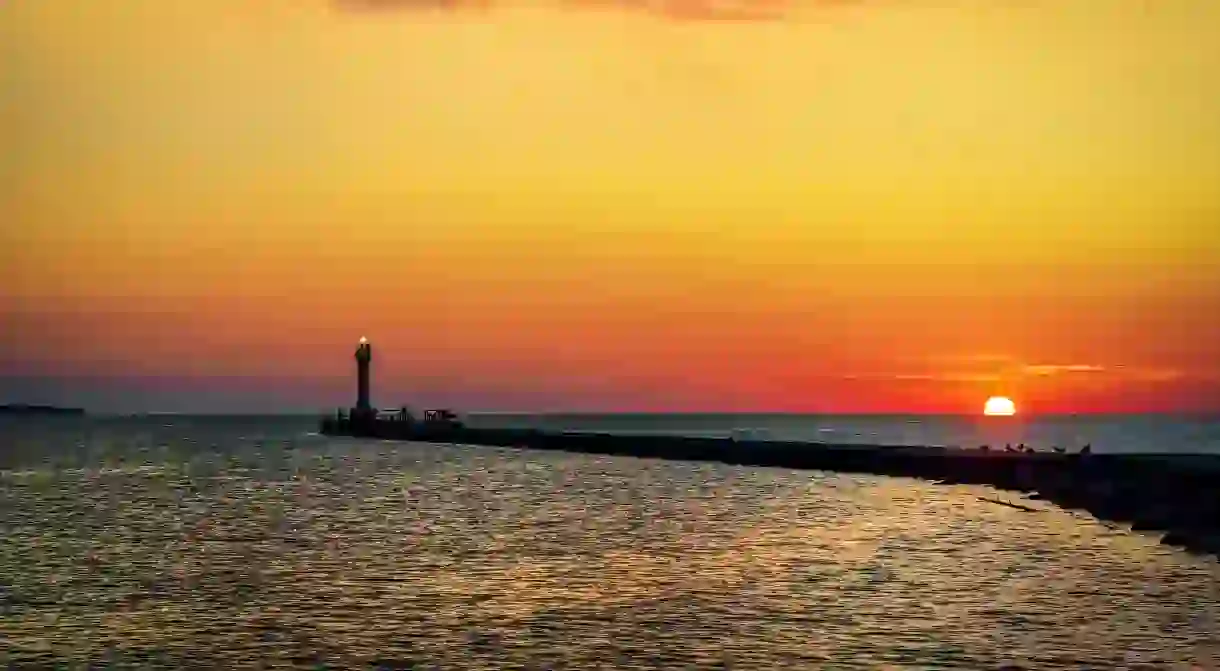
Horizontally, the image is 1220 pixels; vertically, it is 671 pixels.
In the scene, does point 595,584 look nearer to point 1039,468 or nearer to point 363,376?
point 1039,468

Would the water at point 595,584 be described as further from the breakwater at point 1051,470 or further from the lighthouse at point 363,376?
the lighthouse at point 363,376

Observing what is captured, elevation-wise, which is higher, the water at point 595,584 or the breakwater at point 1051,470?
the breakwater at point 1051,470

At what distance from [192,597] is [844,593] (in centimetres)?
1660

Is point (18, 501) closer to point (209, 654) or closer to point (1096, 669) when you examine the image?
point (209, 654)

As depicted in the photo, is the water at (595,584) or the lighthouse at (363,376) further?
the lighthouse at (363,376)

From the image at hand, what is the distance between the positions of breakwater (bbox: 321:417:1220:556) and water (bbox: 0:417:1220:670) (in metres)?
2.24

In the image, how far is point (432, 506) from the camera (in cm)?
6925

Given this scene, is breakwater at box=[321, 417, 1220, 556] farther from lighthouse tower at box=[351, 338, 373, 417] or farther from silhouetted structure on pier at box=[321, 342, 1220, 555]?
lighthouse tower at box=[351, 338, 373, 417]

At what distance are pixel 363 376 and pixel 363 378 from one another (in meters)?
0.35

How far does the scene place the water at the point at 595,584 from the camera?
2884cm

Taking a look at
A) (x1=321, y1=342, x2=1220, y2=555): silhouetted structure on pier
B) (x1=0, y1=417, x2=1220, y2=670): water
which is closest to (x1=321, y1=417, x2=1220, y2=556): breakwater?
(x1=321, y1=342, x2=1220, y2=555): silhouetted structure on pier

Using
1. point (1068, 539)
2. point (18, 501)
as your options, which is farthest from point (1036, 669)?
point (18, 501)

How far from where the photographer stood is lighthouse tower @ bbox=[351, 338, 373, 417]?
539 feet

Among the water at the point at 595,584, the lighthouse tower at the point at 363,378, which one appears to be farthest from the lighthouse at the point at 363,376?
the water at the point at 595,584
